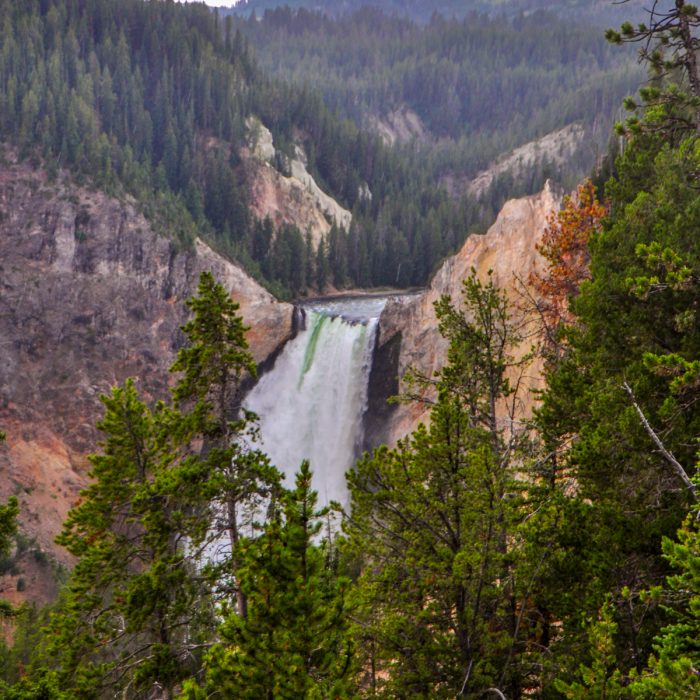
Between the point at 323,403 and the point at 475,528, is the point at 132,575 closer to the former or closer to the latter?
the point at 475,528

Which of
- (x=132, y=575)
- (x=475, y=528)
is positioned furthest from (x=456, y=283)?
(x=475, y=528)

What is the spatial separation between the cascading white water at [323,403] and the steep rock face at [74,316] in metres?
3.50

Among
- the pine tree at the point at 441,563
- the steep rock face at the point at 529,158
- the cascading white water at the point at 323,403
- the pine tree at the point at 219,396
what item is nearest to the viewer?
the pine tree at the point at 441,563

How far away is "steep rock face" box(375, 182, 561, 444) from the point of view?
33781 millimetres

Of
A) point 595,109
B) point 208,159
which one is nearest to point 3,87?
point 208,159

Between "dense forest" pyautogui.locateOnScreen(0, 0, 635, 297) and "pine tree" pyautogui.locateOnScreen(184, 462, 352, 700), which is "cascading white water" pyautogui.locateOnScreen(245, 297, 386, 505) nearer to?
"dense forest" pyautogui.locateOnScreen(0, 0, 635, 297)

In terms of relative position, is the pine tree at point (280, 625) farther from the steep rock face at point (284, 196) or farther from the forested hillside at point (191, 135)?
the steep rock face at point (284, 196)

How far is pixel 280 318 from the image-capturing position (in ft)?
165

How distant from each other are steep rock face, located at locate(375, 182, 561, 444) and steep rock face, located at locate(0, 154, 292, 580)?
9686 millimetres

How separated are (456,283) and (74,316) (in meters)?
31.8

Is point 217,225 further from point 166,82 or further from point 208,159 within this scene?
point 166,82

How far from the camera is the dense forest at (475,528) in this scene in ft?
25.0

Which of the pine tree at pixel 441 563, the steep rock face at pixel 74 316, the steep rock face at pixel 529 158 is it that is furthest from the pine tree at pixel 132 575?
the steep rock face at pixel 529 158

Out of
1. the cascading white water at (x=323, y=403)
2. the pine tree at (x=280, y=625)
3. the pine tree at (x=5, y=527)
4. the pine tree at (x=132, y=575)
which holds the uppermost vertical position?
the pine tree at (x=280, y=625)
